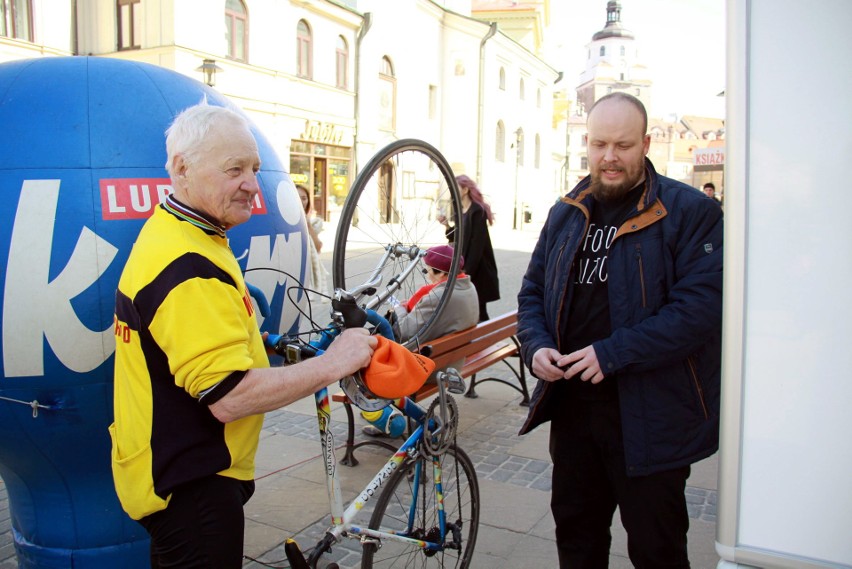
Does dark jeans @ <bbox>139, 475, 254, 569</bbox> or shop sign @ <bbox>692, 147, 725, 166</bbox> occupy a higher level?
shop sign @ <bbox>692, 147, 725, 166</bbox>

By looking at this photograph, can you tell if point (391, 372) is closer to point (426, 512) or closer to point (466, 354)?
point (426, 512)

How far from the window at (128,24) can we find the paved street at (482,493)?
17112mm

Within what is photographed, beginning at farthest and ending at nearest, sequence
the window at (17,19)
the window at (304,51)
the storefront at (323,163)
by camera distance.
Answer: the storefront at (323,163) < the window at (304,51) < the window at (17,19)

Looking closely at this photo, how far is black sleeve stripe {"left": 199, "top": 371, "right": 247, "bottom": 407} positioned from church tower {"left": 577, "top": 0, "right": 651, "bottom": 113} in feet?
395

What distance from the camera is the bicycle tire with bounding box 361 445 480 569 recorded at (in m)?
2.80

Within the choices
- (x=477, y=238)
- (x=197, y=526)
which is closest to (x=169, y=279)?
(x=197, y=526)

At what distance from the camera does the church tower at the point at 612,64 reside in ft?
391

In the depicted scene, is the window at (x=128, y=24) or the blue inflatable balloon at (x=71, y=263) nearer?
Result: the blue inflatable balloon at (x=71, y=263)

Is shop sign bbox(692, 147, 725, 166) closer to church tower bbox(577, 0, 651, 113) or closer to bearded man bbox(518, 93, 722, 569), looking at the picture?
bearded man bbox(518, 93, 722, 569)

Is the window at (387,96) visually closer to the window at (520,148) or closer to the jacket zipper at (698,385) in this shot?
the window at (520,148)

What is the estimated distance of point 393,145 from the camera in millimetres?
3723

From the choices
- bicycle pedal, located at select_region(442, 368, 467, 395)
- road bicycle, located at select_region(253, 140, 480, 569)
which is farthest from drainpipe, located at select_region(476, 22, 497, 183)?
bicycle pedal, located at select_region(442, 368, 467, 395)

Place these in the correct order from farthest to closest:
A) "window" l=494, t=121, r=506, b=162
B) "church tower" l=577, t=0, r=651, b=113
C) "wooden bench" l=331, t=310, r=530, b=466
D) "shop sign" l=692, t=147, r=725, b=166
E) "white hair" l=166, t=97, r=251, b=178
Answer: "church tower" l=577, t=0, r=651, b=113 → "window" l=494, t=121, r=506, b=162 → "shop sign" l=692, t=147, r=725, b=166 → "wooden bench" l=331, t=310, r=530, b=466 → "white hair" l=166, t=97, r=251, b=178

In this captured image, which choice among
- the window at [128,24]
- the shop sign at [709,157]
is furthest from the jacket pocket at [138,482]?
the shop sign at [709,157]
